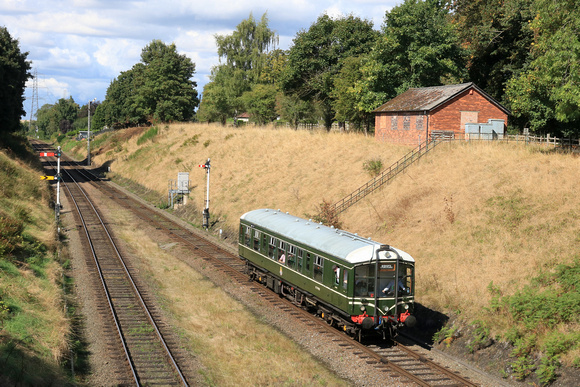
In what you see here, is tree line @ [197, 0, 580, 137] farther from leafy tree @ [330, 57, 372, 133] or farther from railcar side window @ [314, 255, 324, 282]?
railcar side window @ [314, 255, 324, 282]

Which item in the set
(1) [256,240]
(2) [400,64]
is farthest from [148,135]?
(1) [256,240]

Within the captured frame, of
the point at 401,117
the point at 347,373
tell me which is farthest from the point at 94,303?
the point at 401,117

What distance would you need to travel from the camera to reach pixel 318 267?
20.9m

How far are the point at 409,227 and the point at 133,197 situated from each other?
127ft

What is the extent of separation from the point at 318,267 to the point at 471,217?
881cm

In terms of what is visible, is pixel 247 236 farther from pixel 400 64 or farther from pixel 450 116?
pixel 400 64

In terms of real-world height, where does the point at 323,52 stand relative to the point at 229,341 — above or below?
above

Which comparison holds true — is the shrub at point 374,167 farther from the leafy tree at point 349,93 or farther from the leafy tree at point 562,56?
the leafy tree at point 349,93

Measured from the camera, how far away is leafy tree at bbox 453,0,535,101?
4966 centimetres

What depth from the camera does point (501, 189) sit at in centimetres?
2639

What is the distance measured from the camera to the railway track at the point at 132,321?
1636 cm

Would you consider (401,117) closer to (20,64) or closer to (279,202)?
(279,202)

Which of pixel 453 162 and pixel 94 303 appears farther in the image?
→ pixel 453 162

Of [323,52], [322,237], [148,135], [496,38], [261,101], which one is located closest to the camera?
[322,237]
